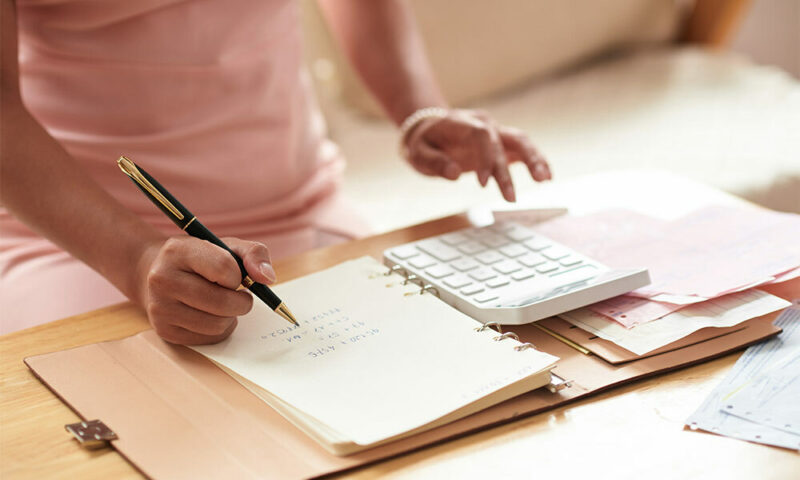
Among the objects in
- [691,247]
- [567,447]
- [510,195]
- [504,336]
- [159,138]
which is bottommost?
[567,447]

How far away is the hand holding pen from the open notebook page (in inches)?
0.9

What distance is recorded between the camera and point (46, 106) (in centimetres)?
99

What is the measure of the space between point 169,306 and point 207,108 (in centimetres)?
38

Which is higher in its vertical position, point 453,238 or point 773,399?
point 453,238

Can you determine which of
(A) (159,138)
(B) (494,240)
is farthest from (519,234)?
(A) (159,138)

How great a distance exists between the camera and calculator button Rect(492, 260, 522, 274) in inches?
30.1

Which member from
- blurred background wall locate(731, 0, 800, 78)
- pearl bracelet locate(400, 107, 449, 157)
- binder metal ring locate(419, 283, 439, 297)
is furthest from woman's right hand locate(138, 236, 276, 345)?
blurred background wall locate(731, 0, 800, 78)

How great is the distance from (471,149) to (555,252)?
8.2 inches

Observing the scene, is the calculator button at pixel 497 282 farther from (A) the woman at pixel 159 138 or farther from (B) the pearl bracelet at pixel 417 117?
(B) the pearl bracelet at pixel 417 117

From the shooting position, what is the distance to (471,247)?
816mm

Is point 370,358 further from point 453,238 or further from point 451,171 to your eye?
point 451,171

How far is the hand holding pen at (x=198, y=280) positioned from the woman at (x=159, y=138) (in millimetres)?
79

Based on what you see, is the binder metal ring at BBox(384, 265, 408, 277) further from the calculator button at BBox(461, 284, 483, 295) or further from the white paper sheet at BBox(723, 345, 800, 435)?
the white paper sheet at BBox(723, 345, 800, 435)

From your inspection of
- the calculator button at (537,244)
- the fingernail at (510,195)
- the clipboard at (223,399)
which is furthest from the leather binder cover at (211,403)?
the fingernail at (510,195)
